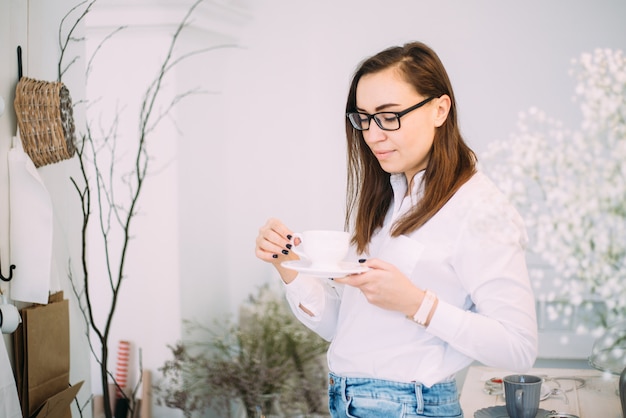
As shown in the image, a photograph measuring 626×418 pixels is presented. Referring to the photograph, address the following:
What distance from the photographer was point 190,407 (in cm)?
272

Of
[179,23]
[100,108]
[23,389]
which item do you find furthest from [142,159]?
[23,389]

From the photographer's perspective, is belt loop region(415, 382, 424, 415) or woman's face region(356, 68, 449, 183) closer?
belt loop region(415, 382, 424, 415)

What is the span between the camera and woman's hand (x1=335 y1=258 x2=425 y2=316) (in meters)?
1.23

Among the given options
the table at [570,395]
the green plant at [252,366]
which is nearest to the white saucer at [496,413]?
the table at [570,395]

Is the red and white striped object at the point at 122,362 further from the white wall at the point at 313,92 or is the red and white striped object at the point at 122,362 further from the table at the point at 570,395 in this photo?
the table at the point at 570,395

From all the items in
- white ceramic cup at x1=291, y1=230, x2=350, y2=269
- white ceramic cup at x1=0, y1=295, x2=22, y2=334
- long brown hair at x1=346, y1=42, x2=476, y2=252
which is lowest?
white ceramic cup at x1=0, y1=295, x2=22, y2=334

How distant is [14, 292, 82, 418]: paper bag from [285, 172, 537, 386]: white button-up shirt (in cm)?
77

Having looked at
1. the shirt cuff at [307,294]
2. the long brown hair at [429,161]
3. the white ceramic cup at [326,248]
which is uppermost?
the long brown hair at [429,161]

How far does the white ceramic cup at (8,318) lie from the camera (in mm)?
1544

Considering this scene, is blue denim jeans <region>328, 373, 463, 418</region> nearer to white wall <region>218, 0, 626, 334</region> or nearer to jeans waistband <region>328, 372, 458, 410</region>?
jeans waistband <region>328, 372, 458, 410</region>

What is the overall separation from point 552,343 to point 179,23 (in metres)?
1.87

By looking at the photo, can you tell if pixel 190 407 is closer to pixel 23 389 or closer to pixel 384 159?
pixel 23 389

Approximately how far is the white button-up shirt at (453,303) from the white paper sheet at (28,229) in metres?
0.75

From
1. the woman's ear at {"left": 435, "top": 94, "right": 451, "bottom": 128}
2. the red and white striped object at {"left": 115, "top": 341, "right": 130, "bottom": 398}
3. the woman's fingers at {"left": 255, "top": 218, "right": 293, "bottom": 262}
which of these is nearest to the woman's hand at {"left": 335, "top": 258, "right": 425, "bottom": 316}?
the woman's fingers at {"left": 255, "top": 218, "right": 293, "bottom": 262}
